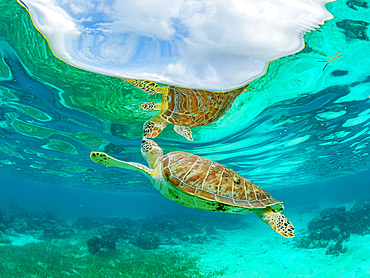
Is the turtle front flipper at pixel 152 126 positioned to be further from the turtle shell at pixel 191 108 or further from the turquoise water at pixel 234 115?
the turquoise water at pixel 234 115

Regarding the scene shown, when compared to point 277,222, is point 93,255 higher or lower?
lower

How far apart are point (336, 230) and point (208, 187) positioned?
19.5 metres

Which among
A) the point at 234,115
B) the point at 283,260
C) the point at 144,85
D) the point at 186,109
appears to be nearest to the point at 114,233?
the point at 283,260

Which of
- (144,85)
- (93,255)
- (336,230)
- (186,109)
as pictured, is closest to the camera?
(186,109)

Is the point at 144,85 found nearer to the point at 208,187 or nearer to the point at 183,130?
the point at 183,130

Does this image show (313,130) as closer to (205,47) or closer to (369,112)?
(369,112)

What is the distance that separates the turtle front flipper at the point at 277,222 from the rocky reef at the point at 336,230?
15.3 m

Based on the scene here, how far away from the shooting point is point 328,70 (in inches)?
335

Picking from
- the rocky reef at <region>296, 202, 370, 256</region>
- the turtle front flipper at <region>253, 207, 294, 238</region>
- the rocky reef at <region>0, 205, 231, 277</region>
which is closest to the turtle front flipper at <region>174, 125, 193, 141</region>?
the turtle front flipper at <region>253, 207, 294, 238</region>

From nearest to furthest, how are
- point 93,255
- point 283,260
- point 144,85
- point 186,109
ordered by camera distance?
1. point 186,109
2. point 144,85
3. point 93,255
4. point 283,260

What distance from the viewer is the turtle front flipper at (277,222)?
4.56m

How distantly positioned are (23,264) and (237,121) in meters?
15.1

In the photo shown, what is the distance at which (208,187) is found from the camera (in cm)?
442

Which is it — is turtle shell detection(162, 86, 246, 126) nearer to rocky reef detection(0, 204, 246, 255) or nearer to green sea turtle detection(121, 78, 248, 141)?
green sea turtle detection(121, 78, 248, 141)
